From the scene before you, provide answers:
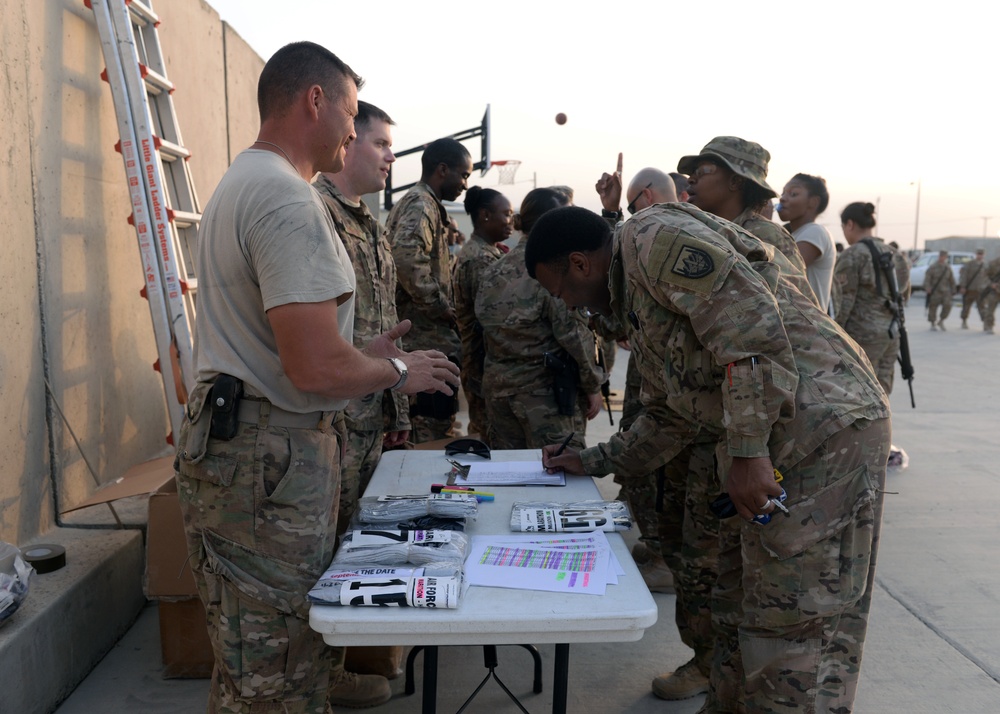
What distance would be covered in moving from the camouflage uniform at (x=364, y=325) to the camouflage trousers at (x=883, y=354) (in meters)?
4.28

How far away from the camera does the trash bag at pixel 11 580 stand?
2455 mm

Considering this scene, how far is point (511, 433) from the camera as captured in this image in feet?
13.4

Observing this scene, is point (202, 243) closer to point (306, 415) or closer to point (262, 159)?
point (262, 159)

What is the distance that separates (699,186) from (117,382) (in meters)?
2.86

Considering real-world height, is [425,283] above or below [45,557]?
above

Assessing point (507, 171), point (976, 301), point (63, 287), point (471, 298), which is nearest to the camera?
point (63, 287)

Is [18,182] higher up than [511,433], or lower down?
higher up

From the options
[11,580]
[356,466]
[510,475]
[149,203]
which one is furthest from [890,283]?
[11,580]

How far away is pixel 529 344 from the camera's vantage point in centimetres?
383

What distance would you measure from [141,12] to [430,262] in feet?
6.21

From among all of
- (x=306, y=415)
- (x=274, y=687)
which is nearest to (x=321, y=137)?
(x=306, y=415)

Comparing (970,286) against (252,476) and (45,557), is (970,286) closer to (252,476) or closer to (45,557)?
(45,557)

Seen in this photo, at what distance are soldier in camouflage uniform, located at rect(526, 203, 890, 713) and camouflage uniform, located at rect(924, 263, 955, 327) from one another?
17.2 meters

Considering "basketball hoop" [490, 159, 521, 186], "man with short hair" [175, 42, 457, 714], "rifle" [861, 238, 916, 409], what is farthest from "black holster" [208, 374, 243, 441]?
"basketball hoop" [490, 159, 521, 186]
